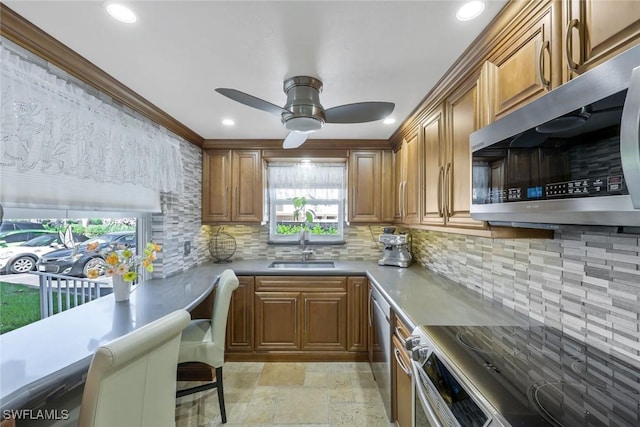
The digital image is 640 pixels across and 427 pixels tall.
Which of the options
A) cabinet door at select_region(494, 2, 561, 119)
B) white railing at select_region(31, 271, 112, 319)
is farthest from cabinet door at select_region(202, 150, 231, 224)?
cabinet door at select_region(494, 2, 561, 119)

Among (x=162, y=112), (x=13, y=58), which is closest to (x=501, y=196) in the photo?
(x=13, y=58)

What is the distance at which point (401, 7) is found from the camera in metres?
1.17

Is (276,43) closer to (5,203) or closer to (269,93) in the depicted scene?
(269,93)

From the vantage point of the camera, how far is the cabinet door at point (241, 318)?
2797 mm

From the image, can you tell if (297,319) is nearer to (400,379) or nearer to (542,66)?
(400,379)

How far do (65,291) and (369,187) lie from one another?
2702 mm

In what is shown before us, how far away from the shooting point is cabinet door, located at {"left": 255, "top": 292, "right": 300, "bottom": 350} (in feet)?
9.18

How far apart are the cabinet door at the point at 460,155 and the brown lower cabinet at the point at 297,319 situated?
4.44ft

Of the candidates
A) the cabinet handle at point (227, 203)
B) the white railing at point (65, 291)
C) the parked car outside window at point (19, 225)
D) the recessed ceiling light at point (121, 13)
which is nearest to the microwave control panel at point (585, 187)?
the recessed ceiling light at point (121, 13)

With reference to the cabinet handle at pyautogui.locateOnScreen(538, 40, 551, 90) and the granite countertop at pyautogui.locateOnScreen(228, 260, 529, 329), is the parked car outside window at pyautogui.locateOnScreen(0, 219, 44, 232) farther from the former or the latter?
the cabinet handle at pyautogui.locateOnScreen(538, 40, 551, 90)

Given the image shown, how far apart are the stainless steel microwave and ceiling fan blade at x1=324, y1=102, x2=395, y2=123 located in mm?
648

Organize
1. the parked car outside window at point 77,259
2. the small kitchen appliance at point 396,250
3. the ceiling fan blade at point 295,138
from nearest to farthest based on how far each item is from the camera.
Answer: the parked car outside window at point 77,259
the ceiling fan blade at point 295,138
the small kitchen appliance at point 396,250

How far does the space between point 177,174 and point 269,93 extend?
1212 millimetres

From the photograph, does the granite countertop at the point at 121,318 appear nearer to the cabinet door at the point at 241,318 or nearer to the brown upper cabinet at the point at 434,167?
the cabinet door at the point at 241,318
